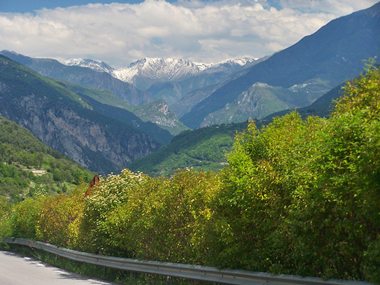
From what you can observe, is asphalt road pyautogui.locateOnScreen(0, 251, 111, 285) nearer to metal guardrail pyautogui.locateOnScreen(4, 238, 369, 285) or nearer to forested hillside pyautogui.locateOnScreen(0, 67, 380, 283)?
metal guardrail pyautogui.locateOnScreen(4, 238, 369, 285)

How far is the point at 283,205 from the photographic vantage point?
1220cm

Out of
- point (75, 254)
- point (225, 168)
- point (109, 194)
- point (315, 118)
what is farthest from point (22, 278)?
point (315, 118)

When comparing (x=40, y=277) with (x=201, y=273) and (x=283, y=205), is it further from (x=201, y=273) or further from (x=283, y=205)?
(x=283, y=205)

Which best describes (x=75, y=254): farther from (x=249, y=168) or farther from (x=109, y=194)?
(x=249, y=168)

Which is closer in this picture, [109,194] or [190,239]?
[190,239]

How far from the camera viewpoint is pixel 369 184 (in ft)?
29.2

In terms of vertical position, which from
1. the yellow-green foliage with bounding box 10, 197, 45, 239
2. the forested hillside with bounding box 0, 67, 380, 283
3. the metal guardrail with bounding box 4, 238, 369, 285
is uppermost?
the forested hillside with bounding box 0, 67, 380, 283

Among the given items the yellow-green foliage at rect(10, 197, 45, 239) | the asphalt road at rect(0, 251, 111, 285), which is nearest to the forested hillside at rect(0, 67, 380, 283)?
the asphalt road at rect(0, 251, 111, 285)

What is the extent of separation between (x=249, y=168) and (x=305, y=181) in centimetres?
213

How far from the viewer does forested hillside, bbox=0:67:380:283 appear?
32.2 feet

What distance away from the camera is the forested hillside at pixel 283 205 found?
9828 mm

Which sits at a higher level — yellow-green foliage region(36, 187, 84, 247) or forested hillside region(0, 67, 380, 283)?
forested hillside region(0, 67, 380, 283)

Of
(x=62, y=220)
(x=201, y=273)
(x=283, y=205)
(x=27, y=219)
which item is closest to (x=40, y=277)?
(x=201, y=273)

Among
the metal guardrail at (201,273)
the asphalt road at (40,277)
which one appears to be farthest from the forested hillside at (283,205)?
the asphalt road at (40,277)
